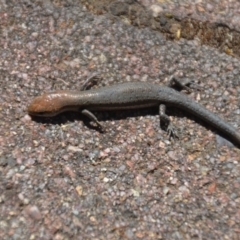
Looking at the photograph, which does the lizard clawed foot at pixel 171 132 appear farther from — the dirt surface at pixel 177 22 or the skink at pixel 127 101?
the dirt surface at pixel 177 22

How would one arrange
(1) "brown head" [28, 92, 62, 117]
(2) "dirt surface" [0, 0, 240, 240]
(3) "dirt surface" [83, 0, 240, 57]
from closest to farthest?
(2) "dirt surface" [0, 0, 240, 240] → (1) "brown head" [28, 92, 62, 117] → (3) "dirt surface" [83, 0, 240, 57]

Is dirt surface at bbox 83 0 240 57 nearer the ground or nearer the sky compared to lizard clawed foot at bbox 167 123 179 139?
nearer the sky

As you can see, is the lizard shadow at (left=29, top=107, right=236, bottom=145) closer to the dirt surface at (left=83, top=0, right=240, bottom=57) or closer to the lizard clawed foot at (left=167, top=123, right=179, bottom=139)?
the lizard clawed foot at (left=167, top=123, right=179, bottom=139)

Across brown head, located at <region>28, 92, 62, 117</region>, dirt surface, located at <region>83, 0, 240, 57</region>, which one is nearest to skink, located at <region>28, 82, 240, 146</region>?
brown head, located at <region>28, 92, 62, 117</region>

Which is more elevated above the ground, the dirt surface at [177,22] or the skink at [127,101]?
the dirt surface at [177,22]

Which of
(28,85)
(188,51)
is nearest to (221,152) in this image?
(188,51)

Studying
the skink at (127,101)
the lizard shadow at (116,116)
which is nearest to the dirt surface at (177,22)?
the skink at (127,101)

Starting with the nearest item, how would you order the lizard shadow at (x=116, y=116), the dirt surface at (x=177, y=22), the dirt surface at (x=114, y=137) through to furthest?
the dirt surface at (x=114, y=137)
the lizard shadow at (x=116, y=116)
the dirt surface at (x=177, y=22)
